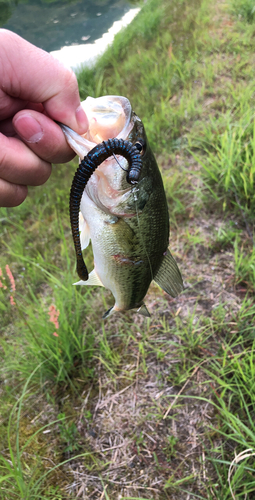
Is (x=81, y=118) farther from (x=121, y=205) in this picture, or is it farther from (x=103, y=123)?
(x=121, y=205)

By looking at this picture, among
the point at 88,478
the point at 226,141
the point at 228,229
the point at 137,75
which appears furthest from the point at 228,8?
the point at 88,478

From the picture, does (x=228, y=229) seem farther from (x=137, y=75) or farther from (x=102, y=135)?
(x=137, y=75)

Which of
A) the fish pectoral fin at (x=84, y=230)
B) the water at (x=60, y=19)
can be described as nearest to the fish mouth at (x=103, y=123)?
the fish pectoral fin at (x=84, y=230)

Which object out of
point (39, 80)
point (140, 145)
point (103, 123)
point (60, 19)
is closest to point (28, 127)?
point (39, 80)

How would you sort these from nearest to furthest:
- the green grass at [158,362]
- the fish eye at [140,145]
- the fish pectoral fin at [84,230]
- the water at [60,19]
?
1. the fish eye at [140,145]
2. the fish pectoral fin at [84,230]
3. the green grass at [158,362]
4. the water at [60,19]

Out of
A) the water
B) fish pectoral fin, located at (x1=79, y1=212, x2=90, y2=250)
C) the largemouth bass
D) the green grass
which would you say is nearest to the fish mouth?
the largemouth bass

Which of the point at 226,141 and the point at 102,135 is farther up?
the point at 102,135

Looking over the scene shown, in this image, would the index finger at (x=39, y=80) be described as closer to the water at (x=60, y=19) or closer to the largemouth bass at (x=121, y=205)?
the largemouth bass at (x=121, y=205)
